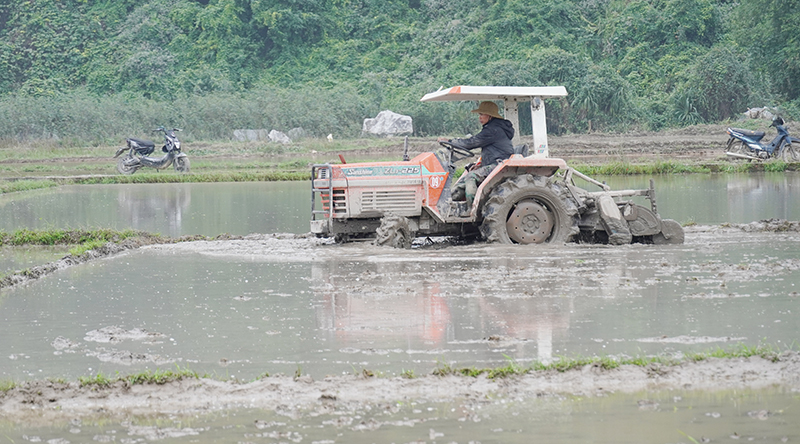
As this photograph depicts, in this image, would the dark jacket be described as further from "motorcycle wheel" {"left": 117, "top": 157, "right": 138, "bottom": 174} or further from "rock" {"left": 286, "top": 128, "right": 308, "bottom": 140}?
"rock" {"left": 286, "top": 128, "right": 308, "bottom": 140}

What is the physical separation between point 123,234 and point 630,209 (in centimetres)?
677

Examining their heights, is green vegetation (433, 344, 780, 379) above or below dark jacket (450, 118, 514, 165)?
below

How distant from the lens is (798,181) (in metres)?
21.6

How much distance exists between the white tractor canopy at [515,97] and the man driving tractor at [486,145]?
202 mm

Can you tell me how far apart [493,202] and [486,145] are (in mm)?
751

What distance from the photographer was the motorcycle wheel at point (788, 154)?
86.5 ft

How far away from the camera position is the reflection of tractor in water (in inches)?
468

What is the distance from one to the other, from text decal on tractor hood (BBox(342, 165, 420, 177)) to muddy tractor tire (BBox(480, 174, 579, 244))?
40.4 inches

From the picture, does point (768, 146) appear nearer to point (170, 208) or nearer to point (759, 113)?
point (759, 113)

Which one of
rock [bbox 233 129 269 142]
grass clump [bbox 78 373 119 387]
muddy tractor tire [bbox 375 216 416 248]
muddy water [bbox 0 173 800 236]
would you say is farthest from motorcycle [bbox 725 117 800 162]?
grass clump [bbox 78 373 119 387]

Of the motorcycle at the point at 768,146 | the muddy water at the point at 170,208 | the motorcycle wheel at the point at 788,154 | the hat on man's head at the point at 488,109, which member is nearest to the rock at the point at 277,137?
the muddy water at the point at 170,208

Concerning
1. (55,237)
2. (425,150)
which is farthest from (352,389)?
(425,150)

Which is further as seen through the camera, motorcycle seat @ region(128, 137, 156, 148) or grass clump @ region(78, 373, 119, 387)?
motorcycle seat @ region(128, 137, 156, 148)

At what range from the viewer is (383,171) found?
475 inches
